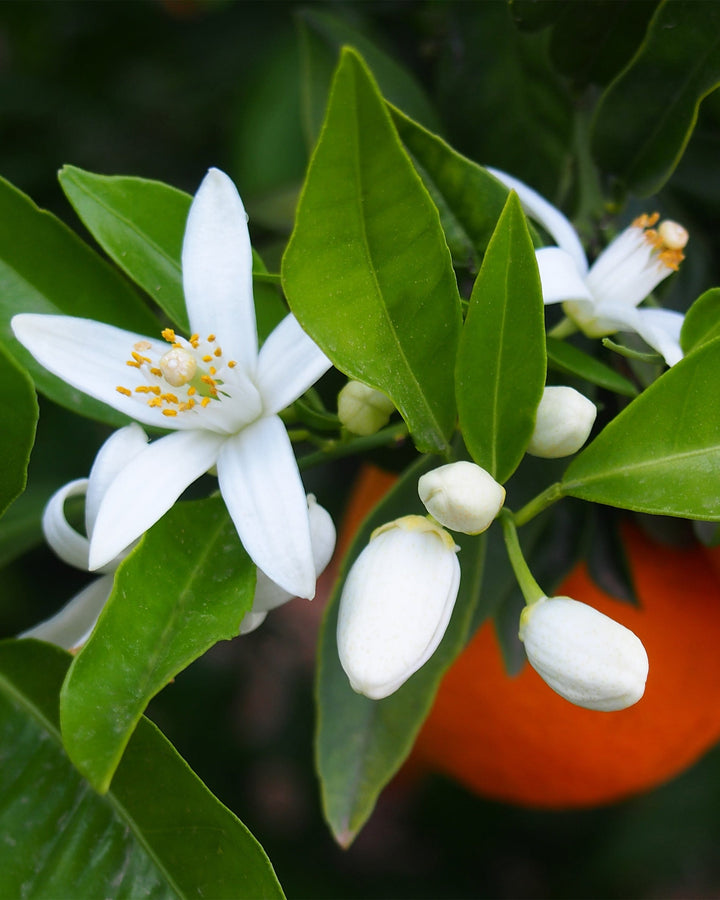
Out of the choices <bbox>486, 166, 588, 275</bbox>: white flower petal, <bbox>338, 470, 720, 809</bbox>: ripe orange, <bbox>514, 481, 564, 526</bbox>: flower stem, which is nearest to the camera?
<bbox>514, 481, 564, 526</bbox>: flower stem

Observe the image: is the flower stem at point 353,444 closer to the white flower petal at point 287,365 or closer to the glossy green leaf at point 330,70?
the white flower petal at point 287,365

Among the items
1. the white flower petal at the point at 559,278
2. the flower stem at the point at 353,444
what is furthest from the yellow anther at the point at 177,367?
the white flower petal at the point at 559,278

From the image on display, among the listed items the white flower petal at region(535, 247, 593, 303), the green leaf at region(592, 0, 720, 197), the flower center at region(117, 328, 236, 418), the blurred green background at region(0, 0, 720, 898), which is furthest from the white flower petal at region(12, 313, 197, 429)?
the blurred green background at region(0, 0, 720, 898)

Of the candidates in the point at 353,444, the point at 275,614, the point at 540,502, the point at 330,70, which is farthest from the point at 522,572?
the point at 275,614

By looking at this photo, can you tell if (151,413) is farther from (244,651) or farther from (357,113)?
(244,651)

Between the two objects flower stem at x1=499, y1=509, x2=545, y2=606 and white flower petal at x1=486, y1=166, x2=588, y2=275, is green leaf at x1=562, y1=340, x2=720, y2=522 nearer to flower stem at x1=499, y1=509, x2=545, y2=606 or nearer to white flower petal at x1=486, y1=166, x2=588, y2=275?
flower stem at x1=499, y1=509, x2=545, y2=606

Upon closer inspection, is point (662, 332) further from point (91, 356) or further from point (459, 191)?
point (91, 356)

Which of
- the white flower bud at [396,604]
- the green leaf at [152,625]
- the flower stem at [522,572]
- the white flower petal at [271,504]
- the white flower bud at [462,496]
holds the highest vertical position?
the white flower bud at [462,496]
